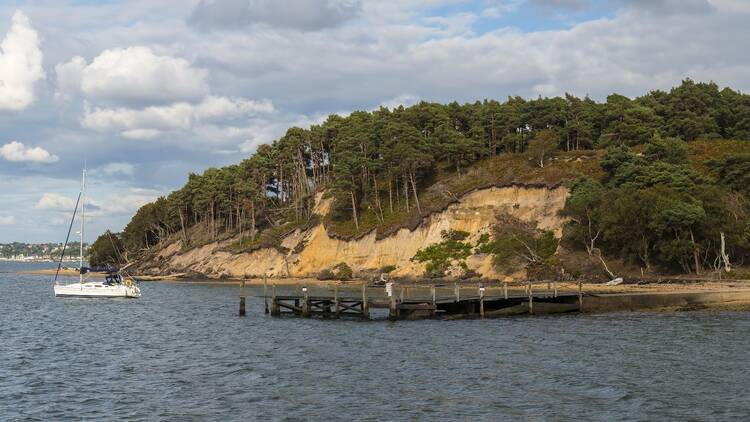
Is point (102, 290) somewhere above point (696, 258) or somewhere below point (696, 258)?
below

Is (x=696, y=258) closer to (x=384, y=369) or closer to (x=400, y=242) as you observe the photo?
(x=400, y=242)

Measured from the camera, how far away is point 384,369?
30219 mm

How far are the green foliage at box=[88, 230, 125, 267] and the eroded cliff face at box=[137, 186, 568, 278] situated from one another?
49171mm

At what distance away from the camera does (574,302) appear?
5247cm

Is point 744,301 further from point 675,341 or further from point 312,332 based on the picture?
point 312,332

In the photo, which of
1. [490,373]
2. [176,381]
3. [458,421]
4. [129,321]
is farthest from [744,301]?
[129,321]

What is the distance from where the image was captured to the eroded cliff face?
84938mm

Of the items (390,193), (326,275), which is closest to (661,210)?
(390,193)

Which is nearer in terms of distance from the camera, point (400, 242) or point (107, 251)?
point (400, 242)

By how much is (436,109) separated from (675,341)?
8302cm

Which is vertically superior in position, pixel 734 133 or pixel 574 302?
pixel 734 133

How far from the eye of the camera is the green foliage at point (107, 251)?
156375 millimetres

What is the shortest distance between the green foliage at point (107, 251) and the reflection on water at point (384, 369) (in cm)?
11103

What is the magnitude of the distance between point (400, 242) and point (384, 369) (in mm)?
62717
